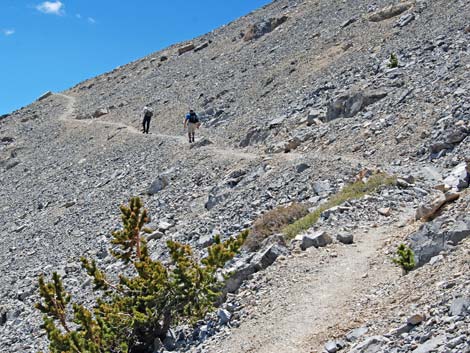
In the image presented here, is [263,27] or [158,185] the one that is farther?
[263,27]

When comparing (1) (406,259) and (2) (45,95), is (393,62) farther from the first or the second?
(2) (45,95)

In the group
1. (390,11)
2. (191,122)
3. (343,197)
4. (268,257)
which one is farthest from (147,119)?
(268,257)

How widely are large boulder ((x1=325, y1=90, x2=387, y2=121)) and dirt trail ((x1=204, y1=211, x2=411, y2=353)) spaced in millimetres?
11998

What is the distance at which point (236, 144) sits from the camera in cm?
2952

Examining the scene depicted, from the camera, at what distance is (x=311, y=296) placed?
11352 millimetres

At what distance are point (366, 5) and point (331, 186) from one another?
27.9 meters

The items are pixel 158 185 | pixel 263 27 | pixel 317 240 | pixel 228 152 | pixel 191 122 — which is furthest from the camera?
pixel 263 27

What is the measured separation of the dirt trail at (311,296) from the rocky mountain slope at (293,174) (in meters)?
0.04

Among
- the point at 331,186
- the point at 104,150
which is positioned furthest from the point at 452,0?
the point at 104,150

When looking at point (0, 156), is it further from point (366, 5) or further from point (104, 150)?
point (366, 5)

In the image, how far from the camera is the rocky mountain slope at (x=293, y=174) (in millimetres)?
10461

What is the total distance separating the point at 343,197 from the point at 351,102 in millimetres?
10545

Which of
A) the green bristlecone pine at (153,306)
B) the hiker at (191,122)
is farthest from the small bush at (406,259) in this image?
the hiker at (191,122)

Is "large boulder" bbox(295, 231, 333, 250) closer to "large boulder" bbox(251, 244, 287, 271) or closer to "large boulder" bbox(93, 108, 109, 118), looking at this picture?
"large boulder" bbox(251, 244, 287, 271)
